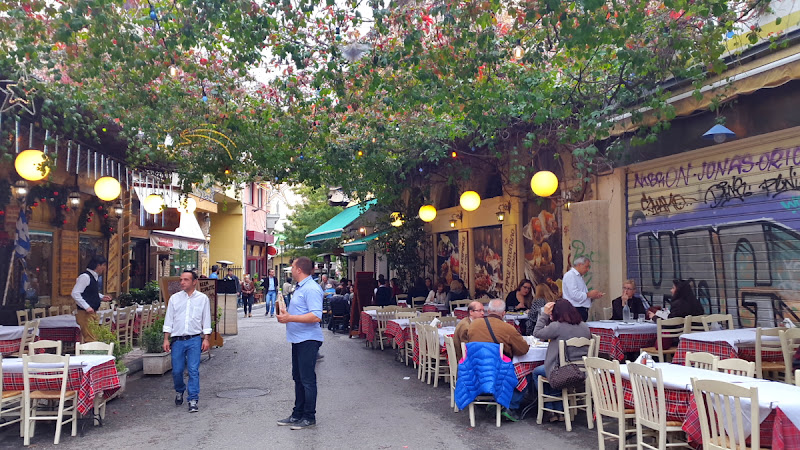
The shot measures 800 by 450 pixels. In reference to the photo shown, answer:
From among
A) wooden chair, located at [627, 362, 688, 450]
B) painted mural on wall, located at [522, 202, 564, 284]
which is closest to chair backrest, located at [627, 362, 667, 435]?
wooden chair, located at [627, 362, 688, 450]

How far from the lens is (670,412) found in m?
5.51

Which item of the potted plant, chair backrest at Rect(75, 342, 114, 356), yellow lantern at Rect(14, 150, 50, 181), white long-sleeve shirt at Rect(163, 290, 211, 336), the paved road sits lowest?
the paved road

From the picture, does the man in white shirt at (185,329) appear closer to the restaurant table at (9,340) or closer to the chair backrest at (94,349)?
the chair backrest at (94,349)

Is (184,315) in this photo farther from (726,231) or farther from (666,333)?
(726,231)

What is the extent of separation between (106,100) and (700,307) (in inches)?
374

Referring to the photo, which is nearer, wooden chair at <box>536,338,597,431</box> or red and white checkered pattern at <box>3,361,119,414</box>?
red and white checkered pattern at <box>3,361,119,414</box>

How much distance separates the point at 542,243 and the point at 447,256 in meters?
5.60

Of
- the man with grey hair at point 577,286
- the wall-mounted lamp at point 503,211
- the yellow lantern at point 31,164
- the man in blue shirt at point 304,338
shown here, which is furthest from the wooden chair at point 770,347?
the yellow lantern at point 31,164

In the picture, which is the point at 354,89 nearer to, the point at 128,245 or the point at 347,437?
the point at 347,437

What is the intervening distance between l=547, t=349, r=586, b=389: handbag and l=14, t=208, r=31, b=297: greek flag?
12.1m

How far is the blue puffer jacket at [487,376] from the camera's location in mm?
7398

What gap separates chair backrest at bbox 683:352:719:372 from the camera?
6.02m

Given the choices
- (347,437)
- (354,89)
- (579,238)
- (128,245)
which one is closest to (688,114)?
(579,238)

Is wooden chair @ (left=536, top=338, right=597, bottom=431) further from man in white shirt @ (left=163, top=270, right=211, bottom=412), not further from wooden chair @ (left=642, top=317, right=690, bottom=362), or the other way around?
man in white shirt @ (left=163, top=270, right=211, bottom=412)
